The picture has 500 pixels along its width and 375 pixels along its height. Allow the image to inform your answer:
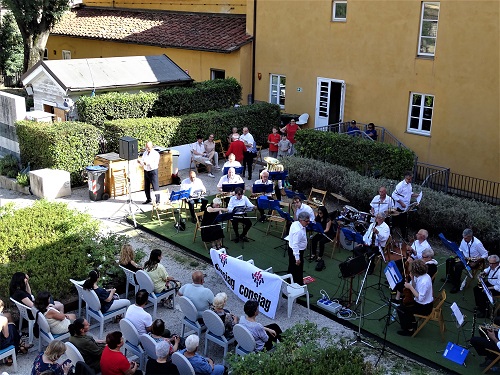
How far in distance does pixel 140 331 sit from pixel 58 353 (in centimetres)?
154

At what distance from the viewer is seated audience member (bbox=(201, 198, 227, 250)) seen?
520 inches

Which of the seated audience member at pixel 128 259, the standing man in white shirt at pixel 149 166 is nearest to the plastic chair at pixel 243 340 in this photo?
the seated audience member at pixel 128 259

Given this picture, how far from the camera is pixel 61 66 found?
66.4 ft

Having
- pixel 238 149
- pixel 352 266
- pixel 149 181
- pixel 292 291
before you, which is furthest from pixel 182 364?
pixel 238 149

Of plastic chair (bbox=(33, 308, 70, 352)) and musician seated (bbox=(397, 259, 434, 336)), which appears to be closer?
plastic chair (bbox=(33, 308, 70, 352))

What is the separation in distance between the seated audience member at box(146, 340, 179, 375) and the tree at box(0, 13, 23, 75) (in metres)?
32.1

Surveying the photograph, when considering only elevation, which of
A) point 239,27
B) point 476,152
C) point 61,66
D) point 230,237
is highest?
point 239,27

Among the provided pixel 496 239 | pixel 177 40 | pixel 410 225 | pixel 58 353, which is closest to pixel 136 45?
pixel 177 40

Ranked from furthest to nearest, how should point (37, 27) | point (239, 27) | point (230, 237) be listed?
point (37, 27), point (239, 27), point (230, 237)

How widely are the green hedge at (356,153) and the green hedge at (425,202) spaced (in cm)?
126

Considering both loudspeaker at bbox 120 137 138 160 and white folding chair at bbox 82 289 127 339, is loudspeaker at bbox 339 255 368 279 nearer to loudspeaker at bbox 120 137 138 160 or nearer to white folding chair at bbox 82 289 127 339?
white folding chair at bbox 82 289 127 339

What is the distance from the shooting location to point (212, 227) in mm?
13219

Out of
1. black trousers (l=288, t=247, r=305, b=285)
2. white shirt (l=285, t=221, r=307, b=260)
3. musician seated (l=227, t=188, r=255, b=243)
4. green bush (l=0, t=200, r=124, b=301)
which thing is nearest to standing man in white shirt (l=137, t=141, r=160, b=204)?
musician seated (l=227, t=188, r=255, b=243)

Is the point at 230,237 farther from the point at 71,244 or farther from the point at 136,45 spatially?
the point at 136,45
